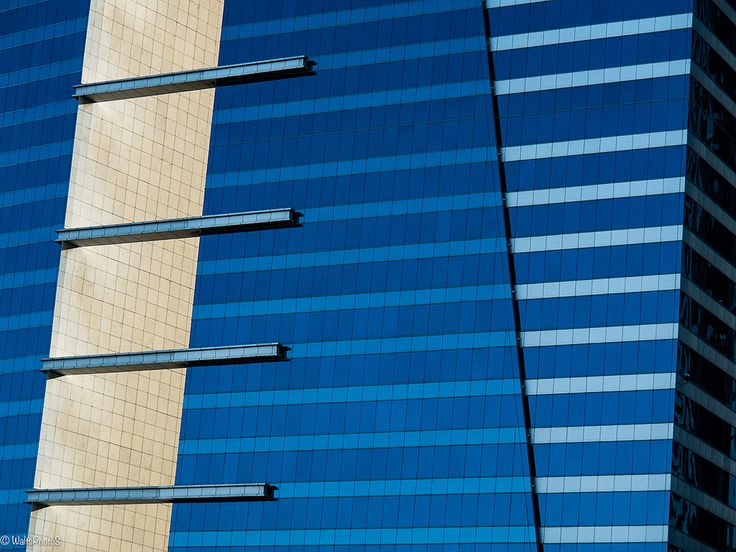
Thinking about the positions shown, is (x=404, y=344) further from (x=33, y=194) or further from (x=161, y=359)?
(x=33, y=194)

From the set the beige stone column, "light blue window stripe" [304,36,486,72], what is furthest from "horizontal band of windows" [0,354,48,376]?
"light blue window stripe" [304,36,486,72]

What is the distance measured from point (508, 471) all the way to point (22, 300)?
1809 inches

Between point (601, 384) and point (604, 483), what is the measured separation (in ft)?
22.5

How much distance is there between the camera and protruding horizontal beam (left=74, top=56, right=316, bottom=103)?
12975 centimetres

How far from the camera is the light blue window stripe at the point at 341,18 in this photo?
125 metres

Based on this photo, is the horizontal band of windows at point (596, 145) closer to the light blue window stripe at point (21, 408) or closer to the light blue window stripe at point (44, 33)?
the light blue window stripe at point (44, 33)

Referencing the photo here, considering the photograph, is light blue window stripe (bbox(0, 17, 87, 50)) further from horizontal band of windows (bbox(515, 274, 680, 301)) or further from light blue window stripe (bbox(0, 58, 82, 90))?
horizontal band of windows (bbox(515, 274, 680, 301))

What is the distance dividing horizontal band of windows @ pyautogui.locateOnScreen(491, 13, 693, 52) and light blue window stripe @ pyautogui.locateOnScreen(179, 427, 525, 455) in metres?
28.9

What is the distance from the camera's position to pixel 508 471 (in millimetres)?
113375

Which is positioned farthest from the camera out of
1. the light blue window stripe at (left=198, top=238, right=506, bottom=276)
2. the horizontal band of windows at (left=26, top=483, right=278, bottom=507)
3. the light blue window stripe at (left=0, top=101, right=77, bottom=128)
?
the light blue window stripe at (left=0, top=101, right=77, bottom=128)

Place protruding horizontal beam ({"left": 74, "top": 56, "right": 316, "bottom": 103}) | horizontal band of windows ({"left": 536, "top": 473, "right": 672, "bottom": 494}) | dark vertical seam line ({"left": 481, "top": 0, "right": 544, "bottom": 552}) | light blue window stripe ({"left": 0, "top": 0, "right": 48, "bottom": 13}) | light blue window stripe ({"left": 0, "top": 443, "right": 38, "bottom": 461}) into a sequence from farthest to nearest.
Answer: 1. light blue window stripe ({"left": 0, "top": 0, "right": 48, "bottom": 13})
2. light blue window stripe ({"left": 0, "top": 443, "right": 38, "bottom": 461})
3. protruding horizontal beam ({"left": 74, "top": 56, "right": 316, "bottom": 103})
4. dark vertical seam line ({"left": 481, "top": 0, "right": 544, "bottom": 552})
5. horizontal band of windows ({"left": 536, "top": 473, "right": 672, "bottom": 494})

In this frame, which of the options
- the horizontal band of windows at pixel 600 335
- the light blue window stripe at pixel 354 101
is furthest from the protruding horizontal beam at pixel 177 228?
the horizontal band of windows at pixel 600 335

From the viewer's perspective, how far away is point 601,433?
111750mm

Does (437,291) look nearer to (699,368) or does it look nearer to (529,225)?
(529,225)
